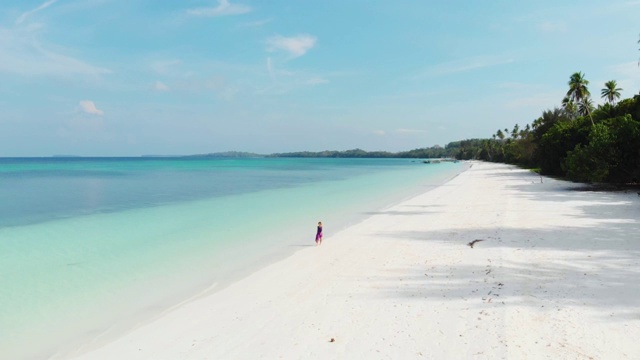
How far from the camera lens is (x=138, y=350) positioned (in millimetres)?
6770

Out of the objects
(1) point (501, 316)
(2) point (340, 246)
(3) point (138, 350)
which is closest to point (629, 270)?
(1) point (501, 316)

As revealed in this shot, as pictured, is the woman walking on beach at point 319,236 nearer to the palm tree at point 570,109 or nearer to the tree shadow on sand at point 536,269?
the tree shadow on sand at point 536,269

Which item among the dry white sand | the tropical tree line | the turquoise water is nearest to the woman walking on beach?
the dry white sand

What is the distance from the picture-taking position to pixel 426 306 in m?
7.80

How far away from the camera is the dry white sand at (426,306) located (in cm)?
619

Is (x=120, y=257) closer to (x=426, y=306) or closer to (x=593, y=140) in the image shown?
(x=426, y=306)

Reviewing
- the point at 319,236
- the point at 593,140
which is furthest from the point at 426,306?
the point at 593,140

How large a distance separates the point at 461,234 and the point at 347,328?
9808 millimetres

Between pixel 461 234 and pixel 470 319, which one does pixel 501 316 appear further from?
pixel 461 234

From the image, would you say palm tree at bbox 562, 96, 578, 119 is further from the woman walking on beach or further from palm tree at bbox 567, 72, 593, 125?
the woman walking on beach

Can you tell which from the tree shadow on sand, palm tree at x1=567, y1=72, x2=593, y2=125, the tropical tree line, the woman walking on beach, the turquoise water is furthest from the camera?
palm tree at x1=567, y1=72, x2=593, y2=125

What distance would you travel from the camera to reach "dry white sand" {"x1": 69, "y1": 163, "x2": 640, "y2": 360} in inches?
244

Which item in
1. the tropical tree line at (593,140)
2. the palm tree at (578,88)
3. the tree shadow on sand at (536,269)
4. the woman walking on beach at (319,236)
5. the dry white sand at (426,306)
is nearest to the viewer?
the dry white sand at (426,306)

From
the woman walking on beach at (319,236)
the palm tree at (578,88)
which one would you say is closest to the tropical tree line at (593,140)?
the palm tree at (578,88)
